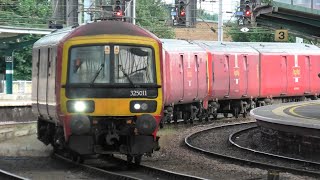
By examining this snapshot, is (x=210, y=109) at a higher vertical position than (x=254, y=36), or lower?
lower

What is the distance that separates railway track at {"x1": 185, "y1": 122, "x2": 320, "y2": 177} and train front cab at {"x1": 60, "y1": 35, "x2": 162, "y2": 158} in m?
2.64

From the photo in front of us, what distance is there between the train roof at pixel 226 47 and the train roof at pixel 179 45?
1.21 metres

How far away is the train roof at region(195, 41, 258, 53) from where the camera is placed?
26.8m

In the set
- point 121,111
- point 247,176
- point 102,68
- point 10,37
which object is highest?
point 10,37

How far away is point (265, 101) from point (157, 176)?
1865 centimetres

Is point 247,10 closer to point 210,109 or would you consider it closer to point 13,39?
point 210,109

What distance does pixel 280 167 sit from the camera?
492 inches

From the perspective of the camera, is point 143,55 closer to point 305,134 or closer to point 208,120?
point 305,134

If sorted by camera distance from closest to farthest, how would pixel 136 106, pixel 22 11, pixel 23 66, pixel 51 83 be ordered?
pixel 136 106, pixel 51 83, pixel 23 66, pixel 22 11

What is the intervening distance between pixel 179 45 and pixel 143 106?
40.3ft

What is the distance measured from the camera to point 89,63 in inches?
474

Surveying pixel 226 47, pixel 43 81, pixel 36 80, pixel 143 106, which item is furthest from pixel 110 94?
pixel 226 47

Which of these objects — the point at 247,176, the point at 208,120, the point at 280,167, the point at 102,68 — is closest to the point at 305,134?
the point at 280,167

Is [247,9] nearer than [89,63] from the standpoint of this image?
No
